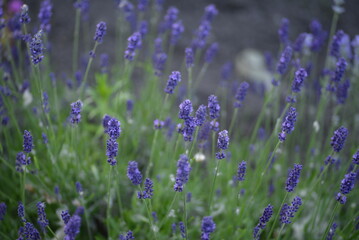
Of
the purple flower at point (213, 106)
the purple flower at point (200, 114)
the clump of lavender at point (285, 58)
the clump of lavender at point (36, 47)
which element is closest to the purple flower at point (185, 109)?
the purple flower at point (200, 114)

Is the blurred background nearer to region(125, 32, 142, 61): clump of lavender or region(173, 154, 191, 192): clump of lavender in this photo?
region(125, 32, 142, 61): clump of lavender

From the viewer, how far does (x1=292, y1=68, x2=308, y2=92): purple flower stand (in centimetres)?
252

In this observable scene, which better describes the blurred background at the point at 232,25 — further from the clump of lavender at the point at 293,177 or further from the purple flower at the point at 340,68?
the clump of lavender at the point at 293,177

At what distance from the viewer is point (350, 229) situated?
2.80 meters

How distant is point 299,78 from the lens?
8.39 feet

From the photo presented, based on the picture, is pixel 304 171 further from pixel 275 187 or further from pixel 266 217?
pixel 266 217

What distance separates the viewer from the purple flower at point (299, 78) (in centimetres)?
252

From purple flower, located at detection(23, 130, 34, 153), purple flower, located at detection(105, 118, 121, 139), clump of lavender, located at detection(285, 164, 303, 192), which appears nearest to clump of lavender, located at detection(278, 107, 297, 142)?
clump of lavender, located at detection(285, 164, 303, 192)

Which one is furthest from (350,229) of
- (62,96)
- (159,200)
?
(62,96)

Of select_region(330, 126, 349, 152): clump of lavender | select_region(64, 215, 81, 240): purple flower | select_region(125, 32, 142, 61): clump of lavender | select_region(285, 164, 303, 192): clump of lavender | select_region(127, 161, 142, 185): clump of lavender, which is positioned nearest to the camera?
select_region(64, 215, 81, 240): purple flower

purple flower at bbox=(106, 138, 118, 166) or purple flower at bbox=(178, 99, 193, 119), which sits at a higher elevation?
purple flower at bbox=(178, 99, 193, 119)

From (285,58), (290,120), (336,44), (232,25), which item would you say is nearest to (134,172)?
(290,120)

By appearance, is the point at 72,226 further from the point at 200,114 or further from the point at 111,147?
the point at 200,114

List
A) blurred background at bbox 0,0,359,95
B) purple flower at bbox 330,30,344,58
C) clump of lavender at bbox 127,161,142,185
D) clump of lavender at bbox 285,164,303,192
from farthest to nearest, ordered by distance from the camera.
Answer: blurred background at bbox 0,0,359,95 → purple flower at bbox 330,30,344,58 → clump of lavender at bbox 285,164,303,192 → clump of lavender at bbox 127,161,142,185
